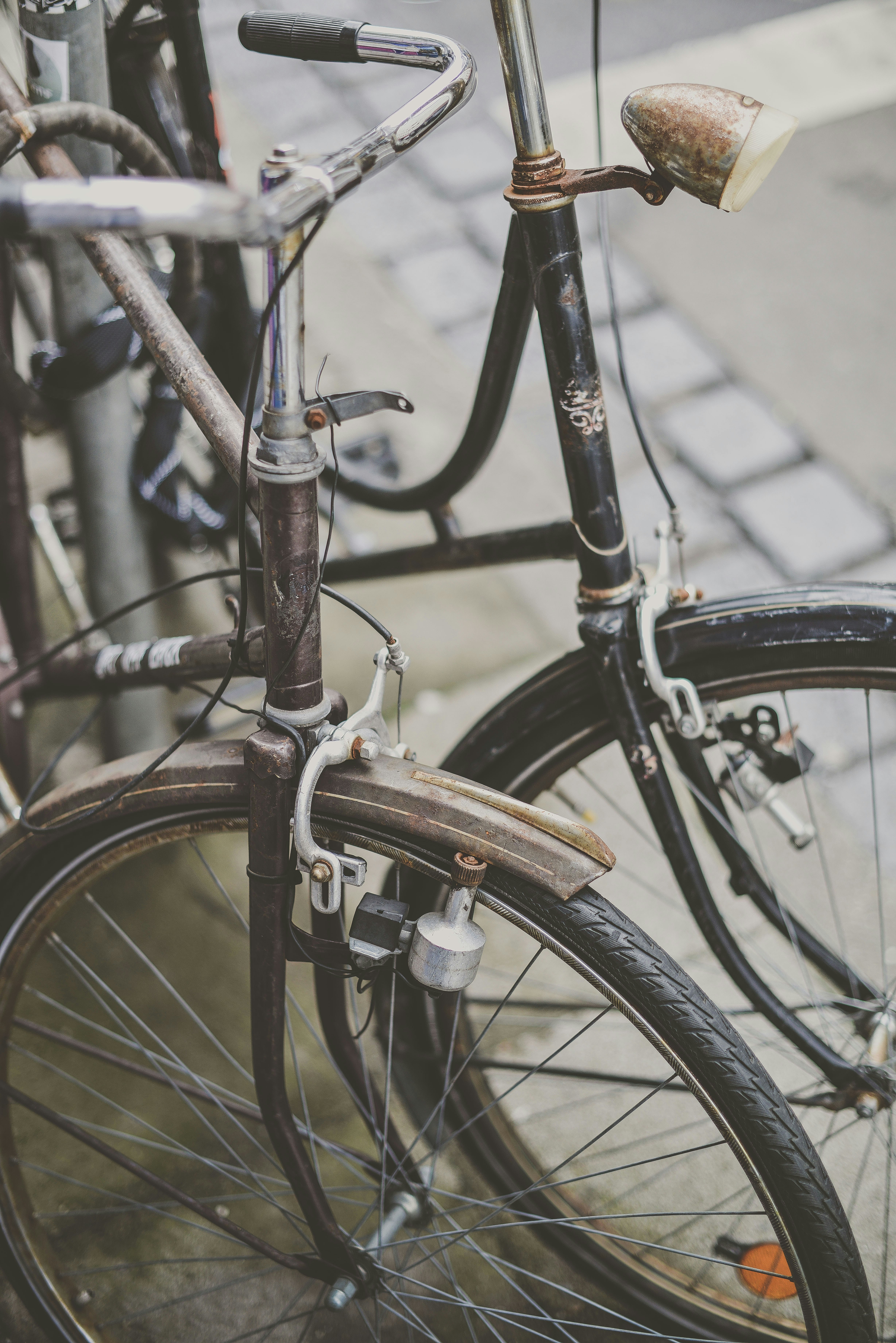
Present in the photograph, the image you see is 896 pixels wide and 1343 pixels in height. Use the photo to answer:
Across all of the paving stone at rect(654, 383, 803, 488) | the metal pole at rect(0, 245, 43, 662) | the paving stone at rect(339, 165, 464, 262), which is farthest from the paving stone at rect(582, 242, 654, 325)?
the metal pole at rect(0, 245, 43, 662)

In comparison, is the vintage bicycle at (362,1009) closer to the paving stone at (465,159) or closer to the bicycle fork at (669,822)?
the bicycle fork at (669,822)

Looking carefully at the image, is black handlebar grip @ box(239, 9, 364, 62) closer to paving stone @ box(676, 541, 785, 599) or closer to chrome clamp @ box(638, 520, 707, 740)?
chrome clamp @ box(638, 520, 707, 740)

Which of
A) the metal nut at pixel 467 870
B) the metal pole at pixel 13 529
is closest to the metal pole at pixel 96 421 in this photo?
the metal pole at pixel 13 529

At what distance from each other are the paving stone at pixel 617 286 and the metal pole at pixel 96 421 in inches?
61.1

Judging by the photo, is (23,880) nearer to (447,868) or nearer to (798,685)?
(447,868)

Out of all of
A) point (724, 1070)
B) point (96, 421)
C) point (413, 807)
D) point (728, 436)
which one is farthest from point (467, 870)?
point (728, 436)

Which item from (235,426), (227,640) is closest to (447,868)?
(227,640)

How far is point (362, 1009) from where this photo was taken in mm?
1699

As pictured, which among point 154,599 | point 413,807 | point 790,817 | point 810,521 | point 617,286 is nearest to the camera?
point 413,807

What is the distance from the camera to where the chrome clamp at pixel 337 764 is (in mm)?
1023

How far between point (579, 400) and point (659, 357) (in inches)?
77.3

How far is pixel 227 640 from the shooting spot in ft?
4.13

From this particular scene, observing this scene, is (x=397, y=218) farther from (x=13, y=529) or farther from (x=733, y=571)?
(x=13, y=529)

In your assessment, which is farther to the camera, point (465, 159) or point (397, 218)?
point (465, 159)
